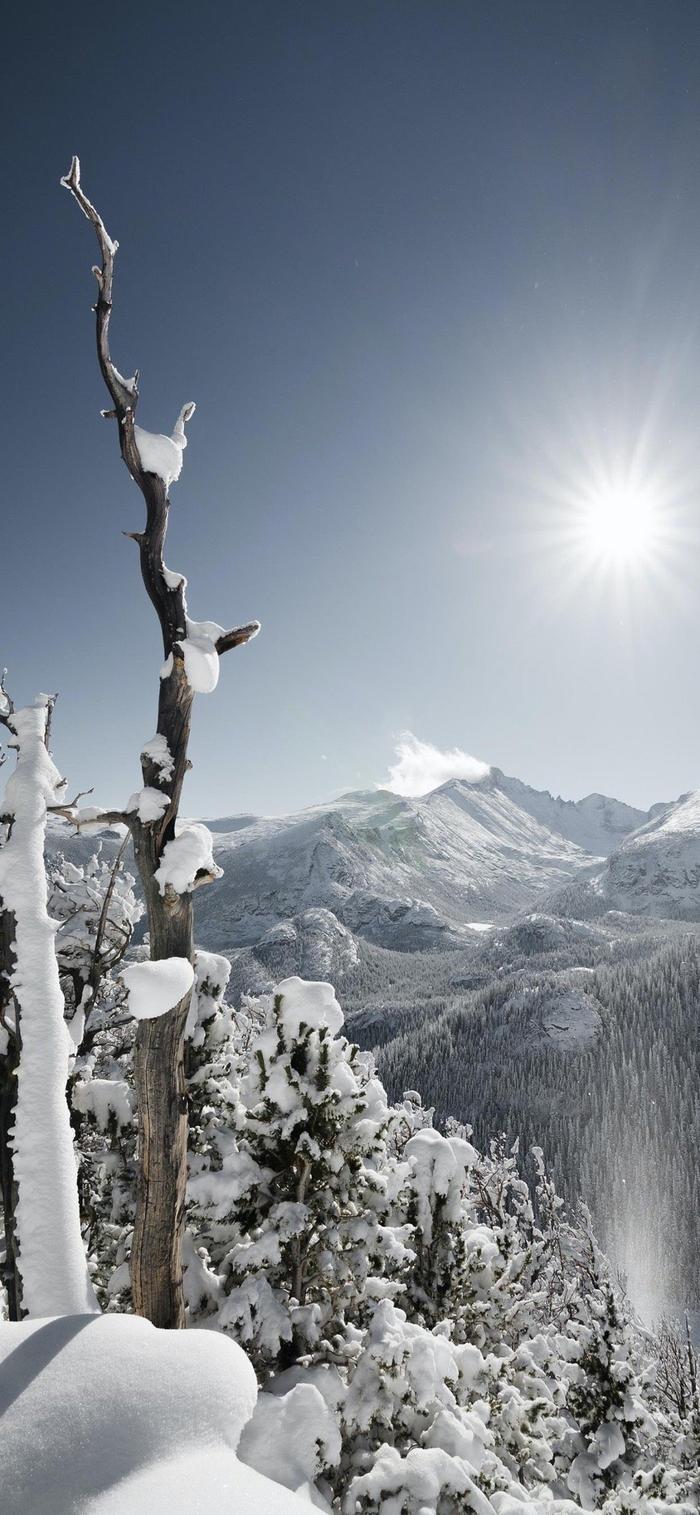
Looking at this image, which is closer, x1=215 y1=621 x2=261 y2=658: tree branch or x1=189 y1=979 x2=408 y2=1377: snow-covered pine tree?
x1=215 y1=621 x2=261 y2=658: tree branch

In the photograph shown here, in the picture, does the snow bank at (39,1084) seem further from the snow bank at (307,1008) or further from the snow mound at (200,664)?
the snow bank at (307,1008)

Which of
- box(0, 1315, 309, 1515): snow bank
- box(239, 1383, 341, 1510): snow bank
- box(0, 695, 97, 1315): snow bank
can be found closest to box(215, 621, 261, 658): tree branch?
box(0, 695, 97, 1315): snow bank

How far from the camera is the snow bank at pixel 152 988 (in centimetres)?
425

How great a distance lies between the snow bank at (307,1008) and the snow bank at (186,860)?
2.82m

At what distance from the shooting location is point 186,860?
4.63 meters

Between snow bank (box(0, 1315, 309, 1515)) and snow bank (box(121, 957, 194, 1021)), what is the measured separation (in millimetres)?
1760

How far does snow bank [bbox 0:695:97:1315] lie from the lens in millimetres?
4309

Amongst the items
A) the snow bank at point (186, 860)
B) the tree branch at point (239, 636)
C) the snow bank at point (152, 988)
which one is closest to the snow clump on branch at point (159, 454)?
the tree branch at point (239, 636)

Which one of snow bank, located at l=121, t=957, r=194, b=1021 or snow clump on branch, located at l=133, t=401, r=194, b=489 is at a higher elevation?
snow clump on branch, located at l=133, t=401, r=194, b=489

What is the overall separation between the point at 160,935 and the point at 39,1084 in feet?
4.61

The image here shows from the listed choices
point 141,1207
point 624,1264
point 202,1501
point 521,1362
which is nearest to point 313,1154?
point 141,1207

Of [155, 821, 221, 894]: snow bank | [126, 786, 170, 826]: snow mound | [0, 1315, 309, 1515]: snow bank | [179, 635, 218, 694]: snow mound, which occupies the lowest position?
[0, 1315, 309, 1515]: snow bank

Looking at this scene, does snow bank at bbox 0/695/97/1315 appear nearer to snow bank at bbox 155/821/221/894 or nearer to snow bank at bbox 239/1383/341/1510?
snow bank at bbox 155/821/221/894

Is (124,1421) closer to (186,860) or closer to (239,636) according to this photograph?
(186,860)
